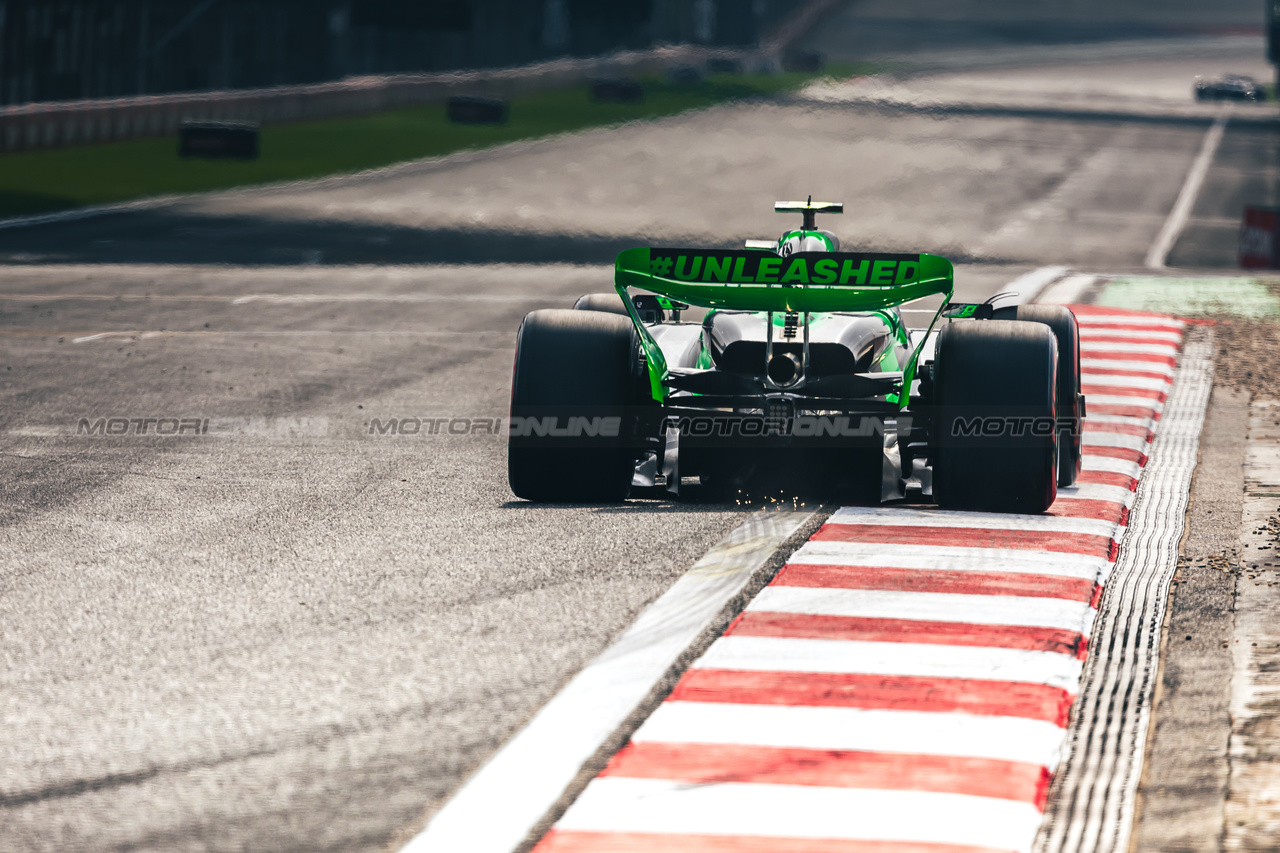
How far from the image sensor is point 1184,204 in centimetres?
3453

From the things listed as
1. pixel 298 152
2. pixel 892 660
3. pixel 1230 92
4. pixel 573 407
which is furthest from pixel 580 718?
pixel 1230 92

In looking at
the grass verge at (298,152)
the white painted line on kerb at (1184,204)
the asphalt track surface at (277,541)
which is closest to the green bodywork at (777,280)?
the asphalt track surface at (277,541)

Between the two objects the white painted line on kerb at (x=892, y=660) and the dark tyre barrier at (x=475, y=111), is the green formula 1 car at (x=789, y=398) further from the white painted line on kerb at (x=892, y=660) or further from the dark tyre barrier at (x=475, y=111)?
the dark tyre barrier at (x=475, y=111)

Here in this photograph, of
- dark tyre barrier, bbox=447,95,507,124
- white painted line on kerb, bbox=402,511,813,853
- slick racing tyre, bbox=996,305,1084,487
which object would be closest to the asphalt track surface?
white painted line on kerb, bbox=402,511,813,853

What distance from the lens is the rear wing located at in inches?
314

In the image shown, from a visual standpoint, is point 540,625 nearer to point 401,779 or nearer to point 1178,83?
point 401,779

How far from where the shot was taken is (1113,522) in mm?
8234

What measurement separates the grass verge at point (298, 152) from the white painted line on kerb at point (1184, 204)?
52.4 ft

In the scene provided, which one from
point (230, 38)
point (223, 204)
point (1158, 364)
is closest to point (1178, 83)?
point (230, 38)

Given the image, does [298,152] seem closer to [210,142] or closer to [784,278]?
[210,142]

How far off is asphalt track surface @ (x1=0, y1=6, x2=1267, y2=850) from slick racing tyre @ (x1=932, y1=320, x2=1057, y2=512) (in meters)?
1.11

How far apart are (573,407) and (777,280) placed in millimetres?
1167

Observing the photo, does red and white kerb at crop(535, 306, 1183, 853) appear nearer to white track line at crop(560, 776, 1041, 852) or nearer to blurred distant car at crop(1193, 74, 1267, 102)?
white track line at crop(560, 776, 1041, 852)

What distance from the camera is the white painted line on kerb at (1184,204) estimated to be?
26500 millimetres
